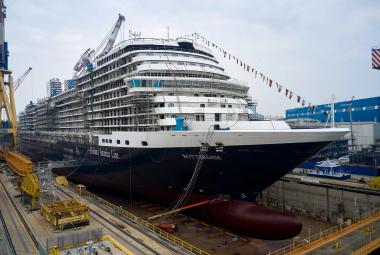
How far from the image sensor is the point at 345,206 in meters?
24.9

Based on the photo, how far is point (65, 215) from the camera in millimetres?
16969

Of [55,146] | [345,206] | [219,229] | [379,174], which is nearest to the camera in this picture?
[219,229]

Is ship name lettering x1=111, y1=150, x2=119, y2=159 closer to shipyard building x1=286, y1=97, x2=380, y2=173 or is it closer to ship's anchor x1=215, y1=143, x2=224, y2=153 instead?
ship's anchor x1=215, y1=143, x2=224, y2=153

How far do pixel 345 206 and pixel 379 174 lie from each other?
11.4 meters

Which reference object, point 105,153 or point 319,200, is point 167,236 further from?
point 319,200

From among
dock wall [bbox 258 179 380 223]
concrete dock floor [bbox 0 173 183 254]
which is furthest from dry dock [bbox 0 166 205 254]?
dock wall [bbox 258 179 380 223]

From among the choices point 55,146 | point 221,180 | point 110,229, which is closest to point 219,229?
point 221,180

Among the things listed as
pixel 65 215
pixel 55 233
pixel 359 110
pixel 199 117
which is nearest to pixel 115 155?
pixel 65 215

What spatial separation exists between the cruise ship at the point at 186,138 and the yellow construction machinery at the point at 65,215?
5.16m

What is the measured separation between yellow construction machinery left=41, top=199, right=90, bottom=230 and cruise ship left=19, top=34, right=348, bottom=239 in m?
5.16

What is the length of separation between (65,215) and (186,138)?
8180mm


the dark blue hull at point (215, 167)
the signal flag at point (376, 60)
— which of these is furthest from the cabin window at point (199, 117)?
the signal flag at point (376, 60)

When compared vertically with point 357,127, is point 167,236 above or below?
below

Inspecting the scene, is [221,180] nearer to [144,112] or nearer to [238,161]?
[238,161]
